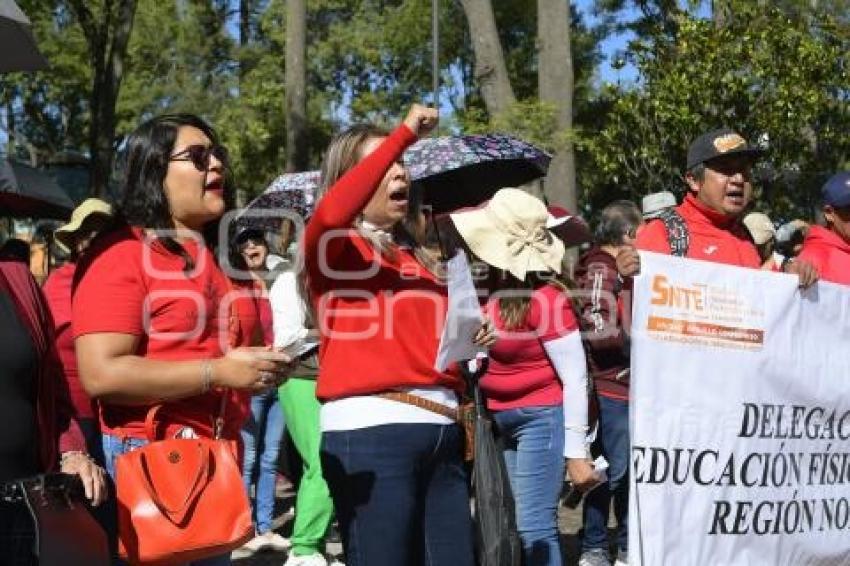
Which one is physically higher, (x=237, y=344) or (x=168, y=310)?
(x=168, y=310)

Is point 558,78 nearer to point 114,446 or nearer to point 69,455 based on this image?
point 114,446

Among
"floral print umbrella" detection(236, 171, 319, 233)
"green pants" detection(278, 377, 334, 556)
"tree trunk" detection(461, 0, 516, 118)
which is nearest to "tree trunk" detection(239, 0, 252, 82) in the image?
"tree trunk" detection(461, 0, 516, 118)

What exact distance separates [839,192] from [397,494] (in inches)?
123

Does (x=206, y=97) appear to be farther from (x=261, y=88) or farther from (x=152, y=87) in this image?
(x=261, y=88)

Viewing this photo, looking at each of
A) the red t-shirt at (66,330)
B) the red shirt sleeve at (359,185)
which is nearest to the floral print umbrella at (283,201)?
the red t-shirt at (66,330)

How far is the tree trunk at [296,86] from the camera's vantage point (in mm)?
19297

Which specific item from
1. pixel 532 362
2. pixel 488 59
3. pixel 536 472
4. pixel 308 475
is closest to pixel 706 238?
pixel 532 362

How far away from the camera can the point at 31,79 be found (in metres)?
32.4

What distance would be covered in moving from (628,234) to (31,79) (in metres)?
27.7

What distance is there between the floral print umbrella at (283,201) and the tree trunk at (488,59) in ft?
31.1

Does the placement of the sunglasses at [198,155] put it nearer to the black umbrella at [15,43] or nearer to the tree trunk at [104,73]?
the black umbrella at [15,43]

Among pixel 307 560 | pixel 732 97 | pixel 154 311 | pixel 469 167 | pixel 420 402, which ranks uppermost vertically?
pixel 732 97

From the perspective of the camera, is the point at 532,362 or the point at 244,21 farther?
the point at 244,21

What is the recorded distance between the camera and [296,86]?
64.7 feet
